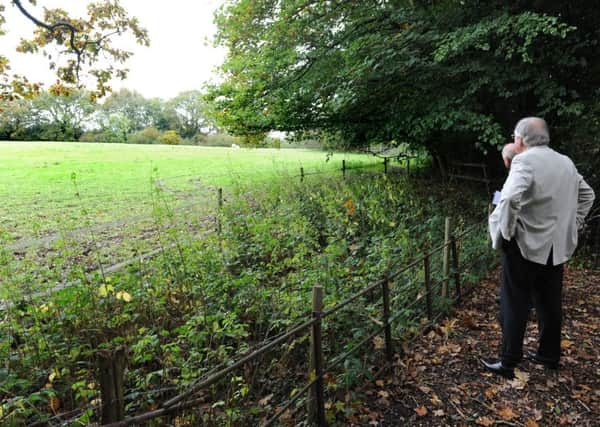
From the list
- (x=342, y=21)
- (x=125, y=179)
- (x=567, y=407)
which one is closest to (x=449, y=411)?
(x=567, y=407)

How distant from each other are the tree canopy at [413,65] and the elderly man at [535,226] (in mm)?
2932

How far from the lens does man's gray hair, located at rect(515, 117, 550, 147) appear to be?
107 inches

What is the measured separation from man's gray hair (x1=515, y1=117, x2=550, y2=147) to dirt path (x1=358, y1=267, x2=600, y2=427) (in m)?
1.90

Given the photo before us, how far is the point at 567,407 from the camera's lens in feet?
8.89

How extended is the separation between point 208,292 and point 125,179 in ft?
47.6

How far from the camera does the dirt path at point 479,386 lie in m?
2.69

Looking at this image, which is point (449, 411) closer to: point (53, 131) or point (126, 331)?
point (126, 331)

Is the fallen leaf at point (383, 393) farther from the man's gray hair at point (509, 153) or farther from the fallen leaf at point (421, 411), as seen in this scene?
the man's gray hair at point (509, 153)

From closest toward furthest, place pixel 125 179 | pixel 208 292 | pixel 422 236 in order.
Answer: pixel 208 292 → pixel 422 236 → pixel 125 179

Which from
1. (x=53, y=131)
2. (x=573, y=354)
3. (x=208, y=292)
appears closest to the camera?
(x=573, y=354)

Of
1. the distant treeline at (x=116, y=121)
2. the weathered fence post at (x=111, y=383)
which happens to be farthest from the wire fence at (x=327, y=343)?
the distant treeline at (x=116, y=121)

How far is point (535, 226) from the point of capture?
8.91ft

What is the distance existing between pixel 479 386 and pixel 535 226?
1.38 metres

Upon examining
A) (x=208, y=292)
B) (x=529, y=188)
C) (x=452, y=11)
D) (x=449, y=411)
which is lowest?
(x=449, y=411)
